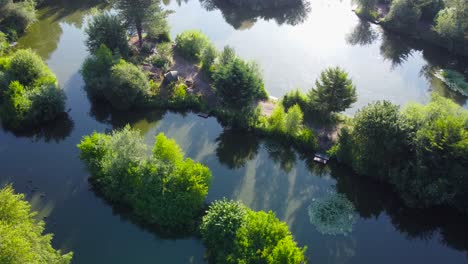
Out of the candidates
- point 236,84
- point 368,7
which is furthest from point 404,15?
point 236,84

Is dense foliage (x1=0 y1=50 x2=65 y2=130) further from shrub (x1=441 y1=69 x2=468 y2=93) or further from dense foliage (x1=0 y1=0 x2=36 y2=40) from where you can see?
shrub (x1=441 y1=69 x2=468 y2=93)

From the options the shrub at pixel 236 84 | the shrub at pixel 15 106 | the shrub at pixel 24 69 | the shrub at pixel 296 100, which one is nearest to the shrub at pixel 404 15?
the shrub at pixel 296 100

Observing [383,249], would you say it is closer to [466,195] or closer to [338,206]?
[338,206]

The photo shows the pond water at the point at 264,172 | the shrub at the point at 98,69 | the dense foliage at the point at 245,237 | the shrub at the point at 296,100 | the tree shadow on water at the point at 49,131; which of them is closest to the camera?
the dense foliage at the point at 245,237

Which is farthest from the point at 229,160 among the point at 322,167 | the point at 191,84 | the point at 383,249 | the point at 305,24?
the point at 305,24

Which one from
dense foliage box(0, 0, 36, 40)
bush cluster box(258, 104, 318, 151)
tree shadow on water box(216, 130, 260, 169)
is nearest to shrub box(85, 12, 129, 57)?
dense foliage box(0, 0, 36, 40)

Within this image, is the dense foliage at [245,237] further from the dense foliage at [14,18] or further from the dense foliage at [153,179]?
the dense foliage at [14,18]
